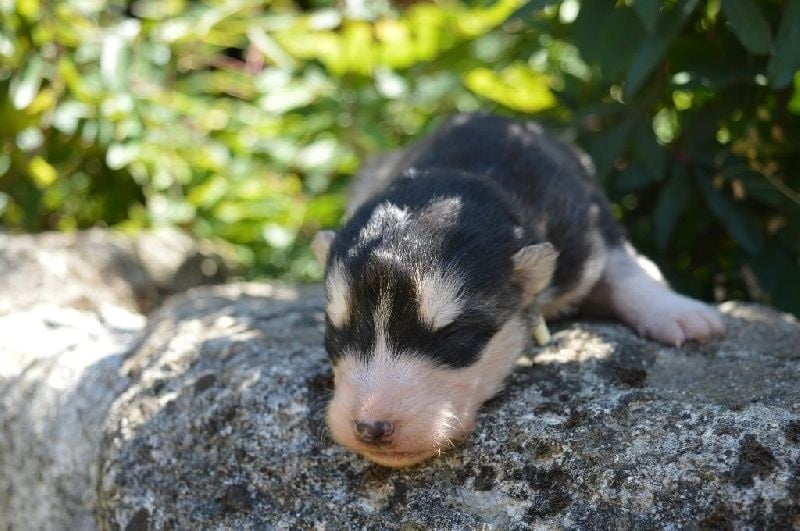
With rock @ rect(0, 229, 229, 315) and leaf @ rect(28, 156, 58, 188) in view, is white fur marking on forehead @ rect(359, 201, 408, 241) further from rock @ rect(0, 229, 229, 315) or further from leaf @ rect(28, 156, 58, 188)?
leaf @ rect(28, 156, 58, 188)

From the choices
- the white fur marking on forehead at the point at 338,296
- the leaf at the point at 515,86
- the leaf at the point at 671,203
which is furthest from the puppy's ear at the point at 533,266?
the leaf at the point at 515,86

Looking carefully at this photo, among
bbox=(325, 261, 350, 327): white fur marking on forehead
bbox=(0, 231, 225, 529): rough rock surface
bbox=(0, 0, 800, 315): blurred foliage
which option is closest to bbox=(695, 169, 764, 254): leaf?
bbox=(0, 0, 800, 315): blurred foliage

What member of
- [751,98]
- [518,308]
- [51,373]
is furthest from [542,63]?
[51,373]

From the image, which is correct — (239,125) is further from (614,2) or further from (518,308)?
(518,308)

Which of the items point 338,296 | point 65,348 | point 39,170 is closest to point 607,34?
point 338,296

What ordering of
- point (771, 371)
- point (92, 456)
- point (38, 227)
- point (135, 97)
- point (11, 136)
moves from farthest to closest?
1. point (38, 227)
2. point (11, 136)
3. point (135, 97)
4. point (92, 456)
5. point (771, 371)

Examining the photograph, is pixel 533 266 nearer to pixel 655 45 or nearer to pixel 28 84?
pixel 655 45
